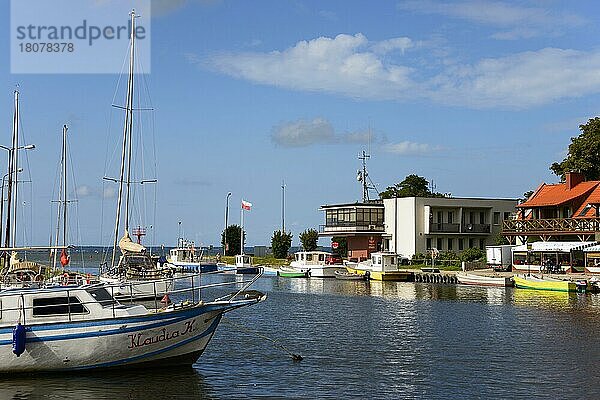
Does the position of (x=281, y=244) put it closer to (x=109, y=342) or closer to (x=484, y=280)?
(x=484, y=280)

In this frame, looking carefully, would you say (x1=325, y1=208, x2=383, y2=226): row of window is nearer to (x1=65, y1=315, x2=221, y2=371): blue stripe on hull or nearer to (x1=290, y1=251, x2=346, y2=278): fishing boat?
(x1=290, y1=251, x2=346, y2=278): fishing boat

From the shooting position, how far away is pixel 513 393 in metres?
23.9

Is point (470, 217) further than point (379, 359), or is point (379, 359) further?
point (470, 217)

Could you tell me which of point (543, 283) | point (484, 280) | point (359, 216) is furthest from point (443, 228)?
point (543, 283)

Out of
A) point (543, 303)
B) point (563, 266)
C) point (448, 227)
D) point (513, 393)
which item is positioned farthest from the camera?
point (448, 227)

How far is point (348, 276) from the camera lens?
8656 cm

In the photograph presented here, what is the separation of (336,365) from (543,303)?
93.2 ft

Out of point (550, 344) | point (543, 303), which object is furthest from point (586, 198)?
point (550, 344)

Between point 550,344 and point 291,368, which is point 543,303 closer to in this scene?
point 550,344

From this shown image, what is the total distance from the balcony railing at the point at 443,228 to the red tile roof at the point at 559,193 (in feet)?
47.1

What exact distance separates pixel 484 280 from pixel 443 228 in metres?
29.4

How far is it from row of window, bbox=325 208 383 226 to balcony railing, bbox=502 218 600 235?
21.4 m

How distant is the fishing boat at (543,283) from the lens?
61.6 m

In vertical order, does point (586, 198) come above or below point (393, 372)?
above
